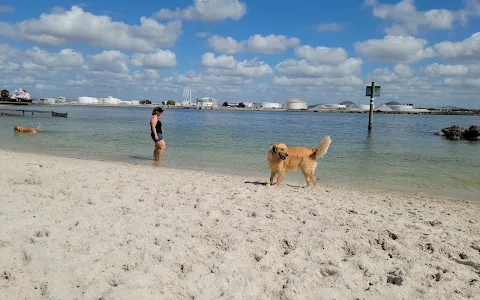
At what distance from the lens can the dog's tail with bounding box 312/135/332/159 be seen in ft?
25.8

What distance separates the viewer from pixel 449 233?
195 inches

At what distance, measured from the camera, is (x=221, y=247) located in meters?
4.28

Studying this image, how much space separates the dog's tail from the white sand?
5.21 feet

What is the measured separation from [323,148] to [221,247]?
14.2 feet

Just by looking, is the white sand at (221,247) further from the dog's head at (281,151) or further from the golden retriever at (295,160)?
the golden retriever at (295,160)

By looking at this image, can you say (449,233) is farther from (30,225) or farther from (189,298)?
(30,225)

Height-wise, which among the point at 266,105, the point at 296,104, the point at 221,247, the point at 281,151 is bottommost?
the point at 221,247

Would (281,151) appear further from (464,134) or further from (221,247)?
(464,134)

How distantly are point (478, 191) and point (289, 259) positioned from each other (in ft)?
26.0

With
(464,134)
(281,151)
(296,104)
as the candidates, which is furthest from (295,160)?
(296,104)

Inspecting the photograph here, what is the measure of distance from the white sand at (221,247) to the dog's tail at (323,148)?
62.6 inches

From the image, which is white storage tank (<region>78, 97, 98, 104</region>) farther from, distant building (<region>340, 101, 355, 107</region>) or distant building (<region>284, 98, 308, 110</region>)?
distant building (<region>340, 101, 355, 107</region>)

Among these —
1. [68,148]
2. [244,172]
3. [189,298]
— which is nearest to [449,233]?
[189,298]

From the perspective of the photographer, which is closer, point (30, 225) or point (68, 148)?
point (30, 225)
